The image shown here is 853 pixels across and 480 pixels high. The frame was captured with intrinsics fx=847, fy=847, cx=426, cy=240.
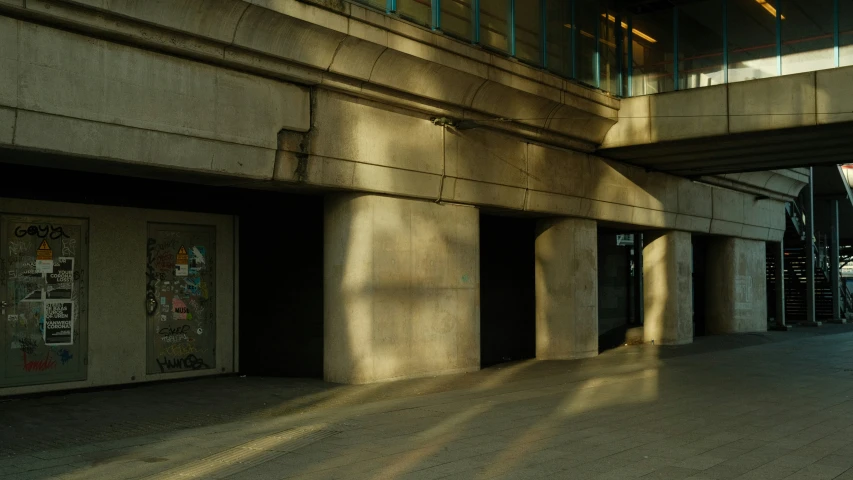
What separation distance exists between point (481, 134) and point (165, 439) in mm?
8908

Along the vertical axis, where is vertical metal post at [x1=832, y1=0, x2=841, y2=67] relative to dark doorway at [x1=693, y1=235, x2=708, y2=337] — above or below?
above

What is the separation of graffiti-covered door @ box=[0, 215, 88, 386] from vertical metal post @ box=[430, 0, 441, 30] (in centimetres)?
634

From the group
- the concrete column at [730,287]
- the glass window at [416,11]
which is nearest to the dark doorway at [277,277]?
the glass window at [416,11]

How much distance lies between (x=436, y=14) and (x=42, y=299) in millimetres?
7540

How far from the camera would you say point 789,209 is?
31.1 meters

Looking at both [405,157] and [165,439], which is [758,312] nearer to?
[405,157]

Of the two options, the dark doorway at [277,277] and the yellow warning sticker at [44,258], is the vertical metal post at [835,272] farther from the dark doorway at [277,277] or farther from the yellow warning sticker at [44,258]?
the yellow warning sticker at [44,258]

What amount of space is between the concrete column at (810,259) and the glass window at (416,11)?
2186cm

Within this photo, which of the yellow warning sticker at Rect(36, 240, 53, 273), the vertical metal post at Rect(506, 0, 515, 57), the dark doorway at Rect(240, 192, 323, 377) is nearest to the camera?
the yellow warning sticker at Rect(36, 240, 53, 273)

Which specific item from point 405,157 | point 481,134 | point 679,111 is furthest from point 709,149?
point 405,157

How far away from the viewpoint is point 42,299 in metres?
12.1

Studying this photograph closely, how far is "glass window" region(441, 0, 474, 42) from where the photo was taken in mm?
14258

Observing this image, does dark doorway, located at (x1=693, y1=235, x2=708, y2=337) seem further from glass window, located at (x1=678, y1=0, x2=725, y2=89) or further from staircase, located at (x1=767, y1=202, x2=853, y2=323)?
glass window, located at (x1=678, y1=0, x2=725, y2=89)

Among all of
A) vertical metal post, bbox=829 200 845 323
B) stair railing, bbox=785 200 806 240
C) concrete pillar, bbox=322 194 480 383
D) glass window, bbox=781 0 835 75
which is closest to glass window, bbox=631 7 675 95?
glass window, bbox=781 0 835 75
